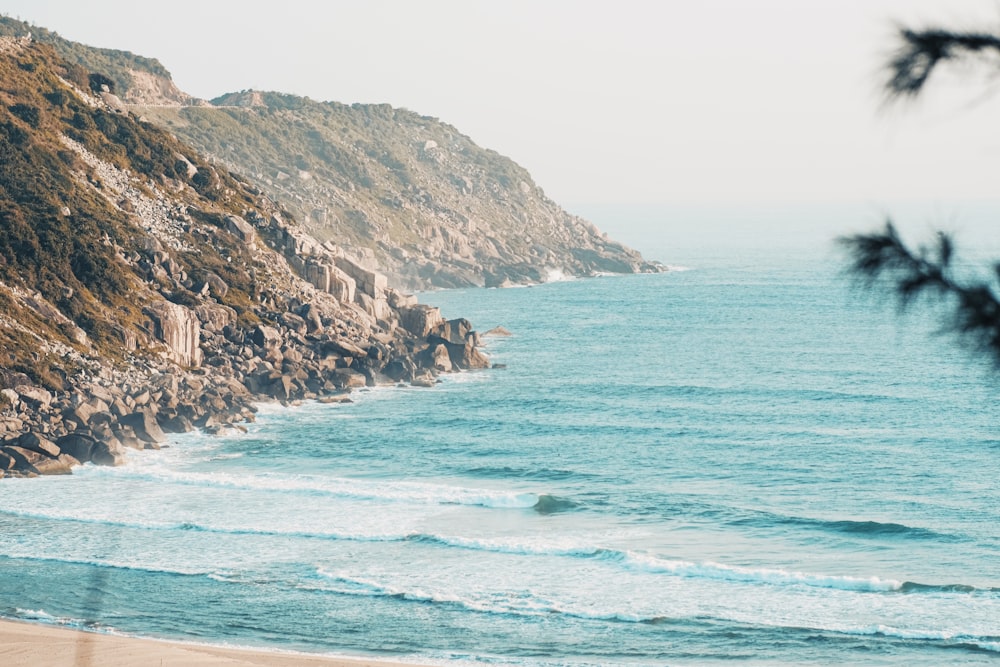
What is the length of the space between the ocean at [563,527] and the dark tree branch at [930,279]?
7.0 inches

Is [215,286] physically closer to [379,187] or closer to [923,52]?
[923,52]

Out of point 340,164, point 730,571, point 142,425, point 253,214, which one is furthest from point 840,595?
point 340,164

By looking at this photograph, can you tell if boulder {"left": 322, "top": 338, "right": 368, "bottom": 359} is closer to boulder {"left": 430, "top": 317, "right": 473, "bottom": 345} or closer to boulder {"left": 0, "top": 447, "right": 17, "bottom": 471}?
boulder {"left": 430, "top": 317, "right": 473, "bottom": 345}

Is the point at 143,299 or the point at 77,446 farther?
the point at 143,299

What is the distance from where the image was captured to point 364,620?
1141 inches

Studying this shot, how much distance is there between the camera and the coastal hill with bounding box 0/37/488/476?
5091 centimetres

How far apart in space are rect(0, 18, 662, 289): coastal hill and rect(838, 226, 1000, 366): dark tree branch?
120677 mm

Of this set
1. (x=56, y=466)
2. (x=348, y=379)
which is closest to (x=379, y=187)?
(x=348, y=379)

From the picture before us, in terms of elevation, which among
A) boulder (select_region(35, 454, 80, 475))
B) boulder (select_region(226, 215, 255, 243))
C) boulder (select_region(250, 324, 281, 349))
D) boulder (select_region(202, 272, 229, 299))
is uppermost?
boulder (select_region(226, 215, 255, 243))

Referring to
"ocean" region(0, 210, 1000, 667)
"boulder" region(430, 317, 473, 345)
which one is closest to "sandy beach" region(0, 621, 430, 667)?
"ocean" region(0, 210, 1000, 667)

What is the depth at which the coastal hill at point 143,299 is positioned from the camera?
167 ft

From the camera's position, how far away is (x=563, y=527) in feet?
125

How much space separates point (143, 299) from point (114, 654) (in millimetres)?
39966

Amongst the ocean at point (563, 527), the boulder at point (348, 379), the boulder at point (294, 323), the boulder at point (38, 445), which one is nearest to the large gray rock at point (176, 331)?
the ocean at point (563, 527)
